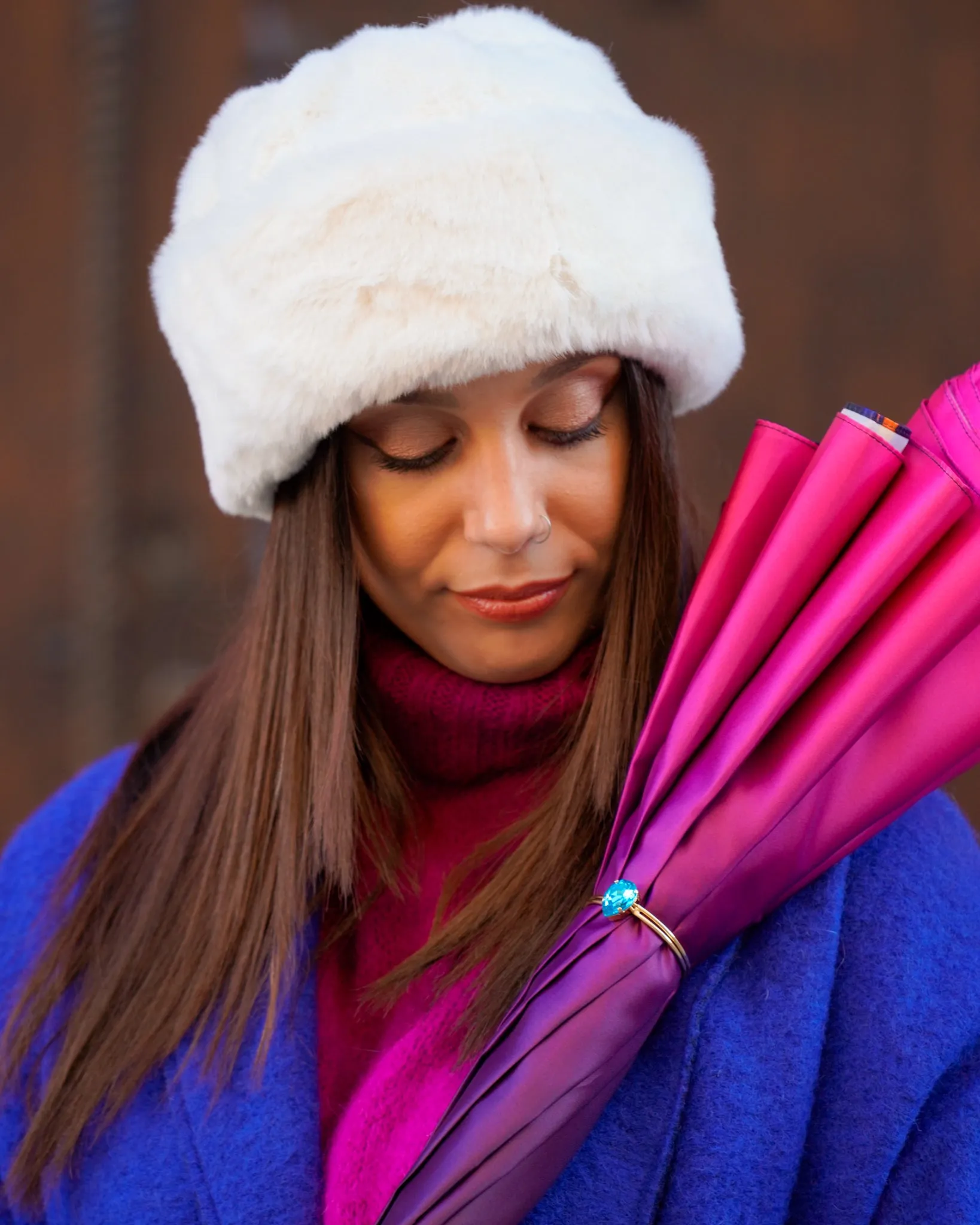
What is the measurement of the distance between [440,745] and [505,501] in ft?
0.82

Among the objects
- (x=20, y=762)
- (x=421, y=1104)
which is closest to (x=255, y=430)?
(x=421, y=1104)

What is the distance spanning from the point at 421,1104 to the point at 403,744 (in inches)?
12.2

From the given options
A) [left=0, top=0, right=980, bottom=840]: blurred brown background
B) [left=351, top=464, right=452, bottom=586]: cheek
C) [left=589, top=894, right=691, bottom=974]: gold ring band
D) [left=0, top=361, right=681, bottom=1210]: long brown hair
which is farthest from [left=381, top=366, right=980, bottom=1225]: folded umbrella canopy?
[left=0, top=0, right=980, bottom=840]: blurred brown background

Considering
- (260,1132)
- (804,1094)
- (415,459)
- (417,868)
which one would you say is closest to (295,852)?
(417,868)

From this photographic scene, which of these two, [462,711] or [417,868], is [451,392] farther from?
[417,868]

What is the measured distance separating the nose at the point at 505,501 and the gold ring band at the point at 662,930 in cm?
29

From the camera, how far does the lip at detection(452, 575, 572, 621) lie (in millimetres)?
996

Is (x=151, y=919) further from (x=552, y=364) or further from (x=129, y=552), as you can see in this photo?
(x=129, y=552)

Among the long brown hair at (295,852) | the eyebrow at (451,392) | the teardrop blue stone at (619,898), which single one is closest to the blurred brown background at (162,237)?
the long brown hair at (295,852)

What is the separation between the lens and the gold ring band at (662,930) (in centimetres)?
81

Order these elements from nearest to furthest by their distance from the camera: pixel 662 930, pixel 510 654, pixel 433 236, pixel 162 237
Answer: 1. pixel 662 930
2. pixel 433 236
3. pixel 510 654
4. pixel 162 237

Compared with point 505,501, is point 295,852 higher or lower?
lower

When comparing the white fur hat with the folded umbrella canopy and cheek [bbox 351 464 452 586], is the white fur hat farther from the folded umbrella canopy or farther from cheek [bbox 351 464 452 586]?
the folded umbrella canopy

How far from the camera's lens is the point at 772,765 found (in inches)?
32.4
